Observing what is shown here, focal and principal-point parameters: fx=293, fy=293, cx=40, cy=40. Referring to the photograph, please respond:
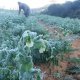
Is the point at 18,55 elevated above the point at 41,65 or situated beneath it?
elevated above

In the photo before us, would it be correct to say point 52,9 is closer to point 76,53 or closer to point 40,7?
point 40,7

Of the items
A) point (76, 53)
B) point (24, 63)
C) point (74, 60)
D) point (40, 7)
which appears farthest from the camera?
point (40, 7)

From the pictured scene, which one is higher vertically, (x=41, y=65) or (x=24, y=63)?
(x=24, y=63)

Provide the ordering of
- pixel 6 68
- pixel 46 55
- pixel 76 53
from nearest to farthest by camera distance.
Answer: pixel 6 68, pixel 46 55, pixel 76 53

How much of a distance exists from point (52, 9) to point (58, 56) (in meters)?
11.4

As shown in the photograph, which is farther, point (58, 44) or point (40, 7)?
point (40, 7)

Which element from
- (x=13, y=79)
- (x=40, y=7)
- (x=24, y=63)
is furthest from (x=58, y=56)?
(x=40, y=7)

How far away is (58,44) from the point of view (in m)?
5.77

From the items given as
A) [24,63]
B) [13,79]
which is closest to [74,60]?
[13,79]

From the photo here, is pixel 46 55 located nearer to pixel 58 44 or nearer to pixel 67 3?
pixel 58 44

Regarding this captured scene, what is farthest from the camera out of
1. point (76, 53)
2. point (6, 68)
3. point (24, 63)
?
point (76, 53)

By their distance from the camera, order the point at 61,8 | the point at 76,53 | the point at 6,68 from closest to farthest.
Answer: the point at 6,68, the point at 76,53, the point at 61,8

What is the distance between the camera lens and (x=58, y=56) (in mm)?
5738

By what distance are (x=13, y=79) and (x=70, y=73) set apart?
184 centimetres
